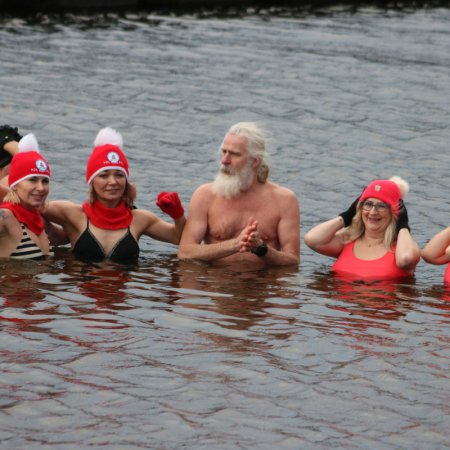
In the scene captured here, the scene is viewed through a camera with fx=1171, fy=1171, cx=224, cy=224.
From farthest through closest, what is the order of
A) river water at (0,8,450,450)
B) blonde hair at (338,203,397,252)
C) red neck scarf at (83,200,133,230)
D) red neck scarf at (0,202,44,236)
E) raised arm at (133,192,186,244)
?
raised arm at (133,192,186,244), red neck scarf at (83,200,133,230), blonde hair at (338,203,397,252), red neck scarf at (0,202,44,236), river water at (0,8,450,450)

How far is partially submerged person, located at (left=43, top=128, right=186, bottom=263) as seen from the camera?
11.2 metres

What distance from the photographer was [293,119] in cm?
1936

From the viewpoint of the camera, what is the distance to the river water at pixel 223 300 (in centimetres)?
734

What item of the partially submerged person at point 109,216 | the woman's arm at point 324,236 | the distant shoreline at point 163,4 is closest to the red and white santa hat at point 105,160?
the partially submerged person at point 109,216

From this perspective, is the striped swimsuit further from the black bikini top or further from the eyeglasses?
the eyeglasses

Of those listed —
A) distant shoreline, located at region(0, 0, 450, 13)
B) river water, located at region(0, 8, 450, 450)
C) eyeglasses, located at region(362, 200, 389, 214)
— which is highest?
distant shoreline, located at region(0, 0, 450, 13)

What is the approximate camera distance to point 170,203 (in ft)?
36.1

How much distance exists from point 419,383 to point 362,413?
0.78 m

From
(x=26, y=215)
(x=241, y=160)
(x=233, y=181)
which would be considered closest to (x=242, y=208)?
(x=233, y=181)

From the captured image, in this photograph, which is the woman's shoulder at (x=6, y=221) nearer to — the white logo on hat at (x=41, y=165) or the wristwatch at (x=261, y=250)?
the white logo on hat at (x=41, y=165)

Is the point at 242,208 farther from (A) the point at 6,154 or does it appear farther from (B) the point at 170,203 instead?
(A) the point at 6,154

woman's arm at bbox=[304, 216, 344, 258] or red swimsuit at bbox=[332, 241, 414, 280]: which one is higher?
woman's arm at bbox=[304, 216, 344, 258]

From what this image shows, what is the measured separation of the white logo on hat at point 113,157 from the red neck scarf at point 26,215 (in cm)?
84

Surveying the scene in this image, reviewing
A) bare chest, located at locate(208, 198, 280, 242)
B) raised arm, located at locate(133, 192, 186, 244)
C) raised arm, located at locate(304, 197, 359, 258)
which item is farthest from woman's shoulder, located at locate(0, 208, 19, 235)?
raised arm, located at locate(304, 197, 359, 258)
